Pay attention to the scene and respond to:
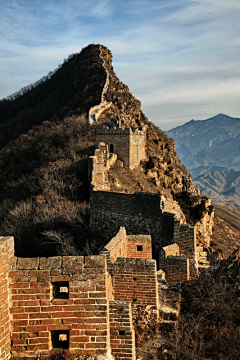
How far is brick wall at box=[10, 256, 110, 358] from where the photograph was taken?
6.37 meters

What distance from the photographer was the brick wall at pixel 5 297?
20.2ft

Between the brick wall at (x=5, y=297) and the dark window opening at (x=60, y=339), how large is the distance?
0.68m

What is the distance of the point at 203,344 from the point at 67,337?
4872 millimetres

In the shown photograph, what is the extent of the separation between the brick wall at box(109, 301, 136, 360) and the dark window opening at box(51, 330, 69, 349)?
2.09m

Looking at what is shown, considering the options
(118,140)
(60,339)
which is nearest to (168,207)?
(118,140)

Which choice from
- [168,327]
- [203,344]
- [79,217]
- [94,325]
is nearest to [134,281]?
[168,327]

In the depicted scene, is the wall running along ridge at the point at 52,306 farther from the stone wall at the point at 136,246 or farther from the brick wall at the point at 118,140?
the brick wall at the point at 118,140

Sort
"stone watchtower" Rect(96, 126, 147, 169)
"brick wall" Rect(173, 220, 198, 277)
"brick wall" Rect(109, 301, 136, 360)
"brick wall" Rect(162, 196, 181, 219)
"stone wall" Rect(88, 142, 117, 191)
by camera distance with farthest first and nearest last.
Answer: "stone watchtower" Rect(96, 126, 147, 169) → "stone wall" Rect(88, 142, 117, 191) → "brick wall" Rect(162, 196, 181, 219) → "brick wall" Rect(173, 220, 198, 277) → "brick wall" Rect(109, 301, 136, 360)

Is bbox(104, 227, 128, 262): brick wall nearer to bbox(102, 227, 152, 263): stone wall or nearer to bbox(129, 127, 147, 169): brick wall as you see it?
bbox(102, 227, 152, 263): stone wall

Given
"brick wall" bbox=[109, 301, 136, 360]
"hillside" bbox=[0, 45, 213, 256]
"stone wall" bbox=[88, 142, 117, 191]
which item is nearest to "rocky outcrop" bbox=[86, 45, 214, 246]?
"hillside" bbox=[0, 45, 213, 256]

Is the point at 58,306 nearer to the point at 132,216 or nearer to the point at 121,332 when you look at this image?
the point at 121,332

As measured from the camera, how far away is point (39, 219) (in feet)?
87.0

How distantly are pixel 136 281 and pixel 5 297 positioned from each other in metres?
5.51

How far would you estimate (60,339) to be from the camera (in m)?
6.48
